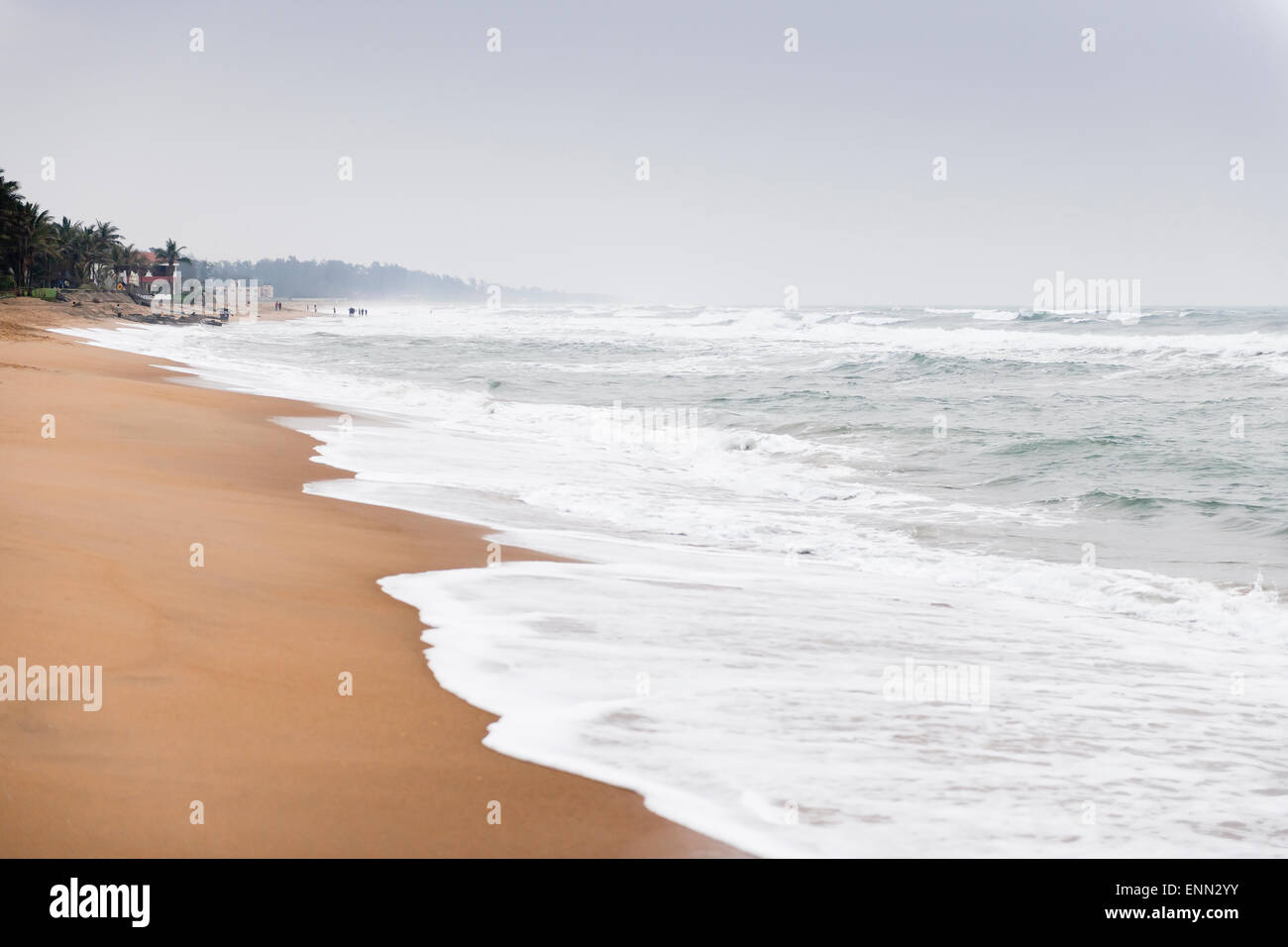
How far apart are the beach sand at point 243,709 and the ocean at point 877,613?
305mm

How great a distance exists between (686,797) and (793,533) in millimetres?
6147

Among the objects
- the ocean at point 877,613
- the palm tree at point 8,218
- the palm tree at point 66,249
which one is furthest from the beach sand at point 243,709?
the palm tree at point 66,249

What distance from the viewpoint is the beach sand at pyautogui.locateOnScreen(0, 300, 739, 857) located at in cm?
327

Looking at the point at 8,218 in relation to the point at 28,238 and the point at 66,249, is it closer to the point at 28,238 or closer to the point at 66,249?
the point at 28,238

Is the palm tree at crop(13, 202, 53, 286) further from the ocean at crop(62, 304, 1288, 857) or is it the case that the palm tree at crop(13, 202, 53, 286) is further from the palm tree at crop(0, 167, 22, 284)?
the ocean at crop(62, 304, 1288, 857)

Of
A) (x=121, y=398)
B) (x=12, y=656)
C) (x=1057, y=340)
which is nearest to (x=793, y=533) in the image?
(x=12, y=656)

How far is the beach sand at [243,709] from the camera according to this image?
327cm

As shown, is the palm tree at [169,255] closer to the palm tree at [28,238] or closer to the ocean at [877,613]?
the palm tree at [28,238]

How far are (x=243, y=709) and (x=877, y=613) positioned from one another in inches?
171

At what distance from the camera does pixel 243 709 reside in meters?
4.14

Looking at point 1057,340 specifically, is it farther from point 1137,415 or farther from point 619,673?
point 619,673

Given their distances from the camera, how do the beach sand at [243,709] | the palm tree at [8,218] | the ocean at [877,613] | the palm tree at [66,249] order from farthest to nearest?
1. the palm tree at [66,249]
2. the palm tree at [8,218]
3. the ocean at [877,613]
4. the beach sand at [243,709]

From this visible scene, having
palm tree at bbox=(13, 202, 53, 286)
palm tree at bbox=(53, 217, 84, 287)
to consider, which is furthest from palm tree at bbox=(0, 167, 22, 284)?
palm tree at bbox=(53, 217, 84, 287)

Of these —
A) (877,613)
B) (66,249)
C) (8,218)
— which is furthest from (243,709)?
(66,249)
